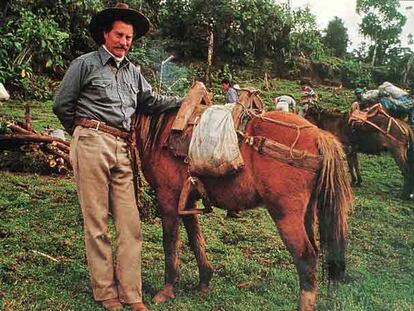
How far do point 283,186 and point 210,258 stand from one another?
0.72 meters

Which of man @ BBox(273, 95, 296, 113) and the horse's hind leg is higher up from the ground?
man @ BBox(273, 95, 296, 113)

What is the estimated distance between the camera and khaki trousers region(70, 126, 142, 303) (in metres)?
2.14

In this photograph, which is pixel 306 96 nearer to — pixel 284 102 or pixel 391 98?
pixel 284 102

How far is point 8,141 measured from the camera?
3.30 meters

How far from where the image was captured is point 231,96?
96.0 inches

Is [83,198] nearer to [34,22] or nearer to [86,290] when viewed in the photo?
[86,290]

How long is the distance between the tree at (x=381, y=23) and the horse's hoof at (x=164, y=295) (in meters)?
1.59

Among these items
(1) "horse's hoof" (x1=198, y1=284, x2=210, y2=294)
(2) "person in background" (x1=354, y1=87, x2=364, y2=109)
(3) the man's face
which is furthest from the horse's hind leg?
(2) "person in background" (x1=354, y1=87, x2=364, y2=109)

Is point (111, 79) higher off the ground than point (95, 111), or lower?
higher

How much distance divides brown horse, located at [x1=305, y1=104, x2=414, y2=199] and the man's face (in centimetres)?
199

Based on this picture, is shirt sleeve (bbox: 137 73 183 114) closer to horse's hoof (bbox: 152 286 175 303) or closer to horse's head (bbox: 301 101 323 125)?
horse's hoof (bbox: 152 286 175 303)

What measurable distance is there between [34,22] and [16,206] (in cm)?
108

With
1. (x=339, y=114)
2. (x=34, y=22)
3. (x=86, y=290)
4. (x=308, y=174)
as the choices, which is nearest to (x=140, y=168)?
(x=86, y=290)

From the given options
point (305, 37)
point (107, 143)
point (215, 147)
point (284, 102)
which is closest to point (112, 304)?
point (107, 143)
